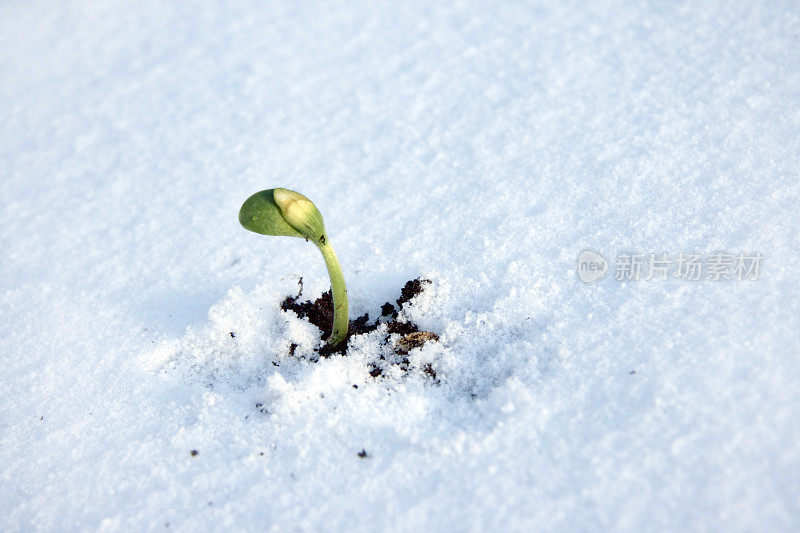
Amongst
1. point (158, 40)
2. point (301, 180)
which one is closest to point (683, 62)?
point (301, 180)

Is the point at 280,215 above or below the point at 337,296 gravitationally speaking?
above

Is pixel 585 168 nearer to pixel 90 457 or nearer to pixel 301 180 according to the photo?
pixel 301 180

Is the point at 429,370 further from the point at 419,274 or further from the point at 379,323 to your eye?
the point at 419,274

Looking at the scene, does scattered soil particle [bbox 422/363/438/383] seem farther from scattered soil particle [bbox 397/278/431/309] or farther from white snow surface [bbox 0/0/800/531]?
scattered soil particle [bbox 397/278/431/309]

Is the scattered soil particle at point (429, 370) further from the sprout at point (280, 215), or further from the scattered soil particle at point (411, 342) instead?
the sprout at point (280, 215)

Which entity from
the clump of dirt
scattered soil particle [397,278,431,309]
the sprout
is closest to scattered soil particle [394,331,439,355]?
the clump of dirt

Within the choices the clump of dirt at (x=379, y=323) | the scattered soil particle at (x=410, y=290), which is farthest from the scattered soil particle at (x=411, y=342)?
the scattered soil particle at (x=410, y=290)


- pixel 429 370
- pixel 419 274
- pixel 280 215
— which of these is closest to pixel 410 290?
pixel 419 274
